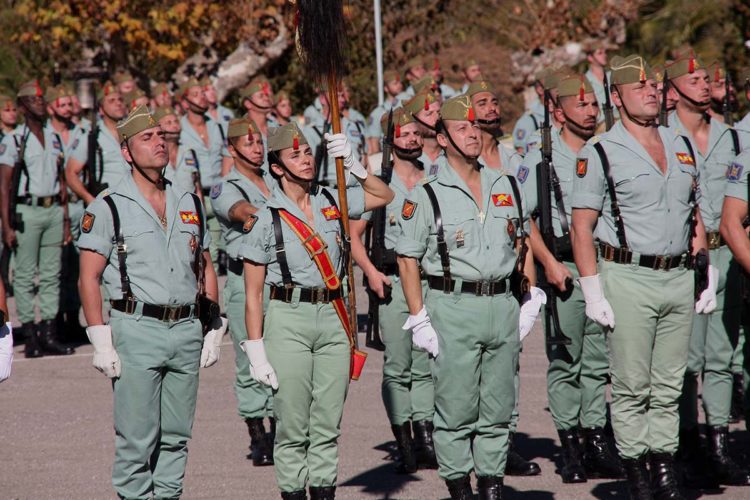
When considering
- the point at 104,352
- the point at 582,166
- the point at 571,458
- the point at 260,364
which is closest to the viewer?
the point at 104,352

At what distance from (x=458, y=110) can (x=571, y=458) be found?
243 cm

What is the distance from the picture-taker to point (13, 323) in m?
14.7

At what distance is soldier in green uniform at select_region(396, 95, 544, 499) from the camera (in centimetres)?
727

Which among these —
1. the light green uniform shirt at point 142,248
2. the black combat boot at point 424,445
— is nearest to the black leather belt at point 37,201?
the black combat boot at point 424,445

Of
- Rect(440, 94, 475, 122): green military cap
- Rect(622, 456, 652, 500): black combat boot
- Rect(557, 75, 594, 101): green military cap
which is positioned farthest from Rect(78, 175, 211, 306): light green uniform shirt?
Rect(557, 75, 594, 101): green military cap

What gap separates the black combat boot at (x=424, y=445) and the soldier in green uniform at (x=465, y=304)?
1469 millimetres

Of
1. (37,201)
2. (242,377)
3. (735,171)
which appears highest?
(735,171)

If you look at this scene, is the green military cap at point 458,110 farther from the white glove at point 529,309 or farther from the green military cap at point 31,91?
the green military cap at point 31,91

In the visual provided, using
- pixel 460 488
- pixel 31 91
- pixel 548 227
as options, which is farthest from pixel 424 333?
pixel 31 91

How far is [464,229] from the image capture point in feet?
23.9

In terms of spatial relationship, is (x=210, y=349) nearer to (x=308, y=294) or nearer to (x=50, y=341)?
(x=308, y=294)

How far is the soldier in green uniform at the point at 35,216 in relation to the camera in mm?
12695

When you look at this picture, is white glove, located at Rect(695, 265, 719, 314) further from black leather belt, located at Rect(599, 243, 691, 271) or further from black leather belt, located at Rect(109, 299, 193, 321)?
black leather belt, located at Rect(109, 299, 193, 321)

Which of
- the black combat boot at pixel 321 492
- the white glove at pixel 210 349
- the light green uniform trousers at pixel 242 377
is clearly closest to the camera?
the black combat boot at pixel 321 492
